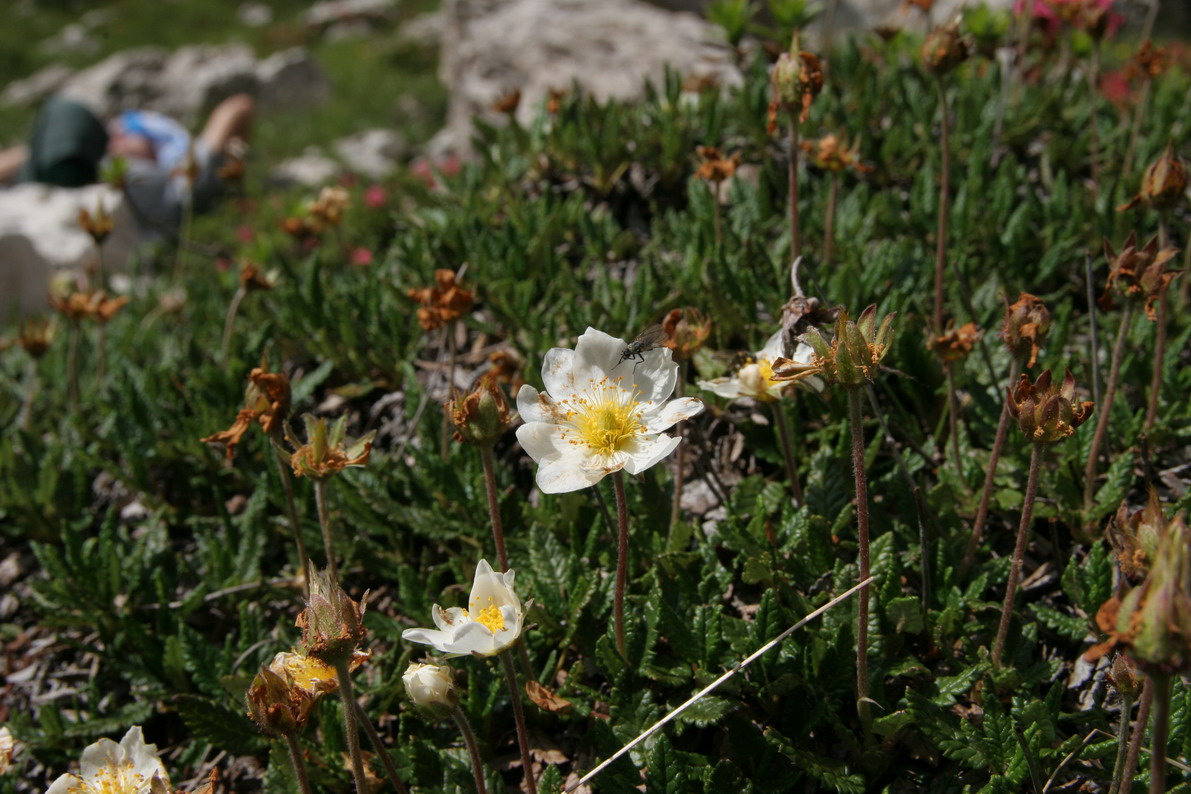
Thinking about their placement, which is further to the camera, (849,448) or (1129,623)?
(849,448)

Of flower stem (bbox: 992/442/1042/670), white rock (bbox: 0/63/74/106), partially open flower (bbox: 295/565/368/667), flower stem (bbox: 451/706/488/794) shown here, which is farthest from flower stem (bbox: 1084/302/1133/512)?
white rock (bbox: 0/63/74/106)

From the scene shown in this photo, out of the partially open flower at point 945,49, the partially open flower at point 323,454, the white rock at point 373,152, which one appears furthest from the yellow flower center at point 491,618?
the white rock at point 373,152

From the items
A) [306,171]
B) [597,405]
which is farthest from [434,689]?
[306,171]

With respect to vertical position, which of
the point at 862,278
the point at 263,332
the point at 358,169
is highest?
the point at 862,278

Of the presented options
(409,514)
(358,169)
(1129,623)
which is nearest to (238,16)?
(358,169)

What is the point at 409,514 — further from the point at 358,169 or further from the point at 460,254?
the point at 358,169

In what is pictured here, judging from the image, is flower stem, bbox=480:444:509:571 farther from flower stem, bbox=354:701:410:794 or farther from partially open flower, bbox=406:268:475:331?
partially open flower, bbox=406:268:475:331

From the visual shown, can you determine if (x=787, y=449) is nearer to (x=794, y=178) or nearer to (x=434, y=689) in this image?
(x=794, y=178)
